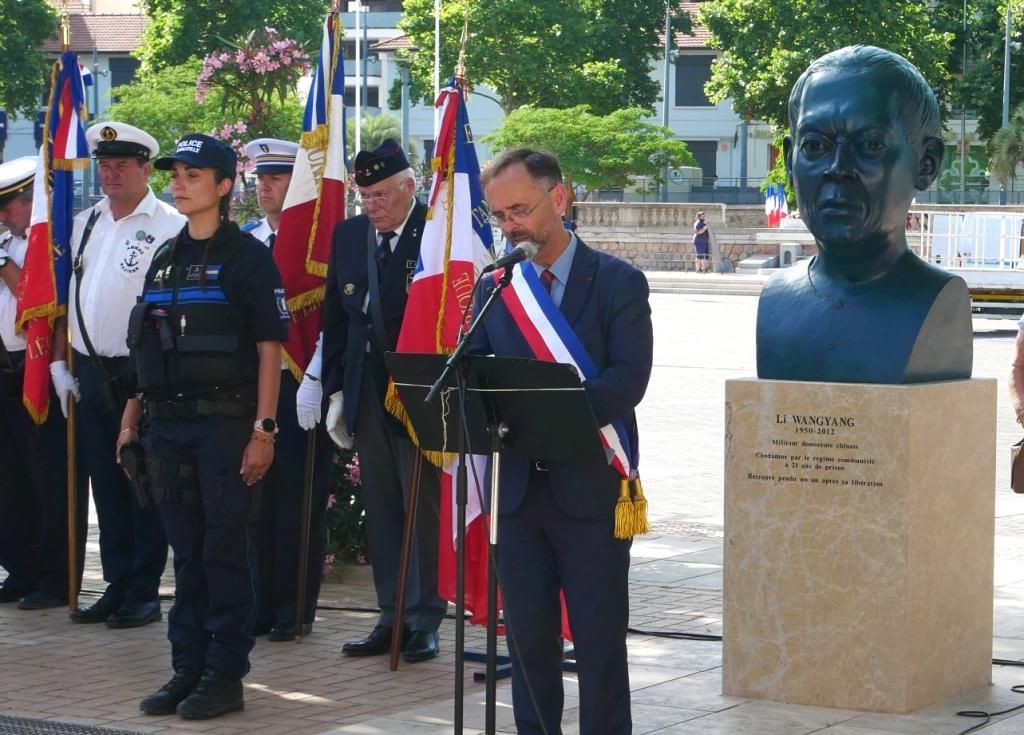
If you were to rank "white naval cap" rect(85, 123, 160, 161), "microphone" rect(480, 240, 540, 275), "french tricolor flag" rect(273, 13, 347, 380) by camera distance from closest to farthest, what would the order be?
"microphone" rect(480, 240, 540, 275), "white naval cap" rect(85, 123, 160, 161), "french tricolor flag" rect(273, 13, 347, 380)

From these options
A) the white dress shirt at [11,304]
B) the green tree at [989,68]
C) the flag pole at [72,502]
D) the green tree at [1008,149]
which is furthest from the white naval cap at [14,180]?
the green tree at [989,68]

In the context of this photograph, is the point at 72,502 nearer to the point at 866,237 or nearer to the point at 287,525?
the point at 287,525

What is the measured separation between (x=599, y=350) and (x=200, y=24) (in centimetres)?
6396

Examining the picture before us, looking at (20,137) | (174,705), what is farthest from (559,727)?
(20,137)

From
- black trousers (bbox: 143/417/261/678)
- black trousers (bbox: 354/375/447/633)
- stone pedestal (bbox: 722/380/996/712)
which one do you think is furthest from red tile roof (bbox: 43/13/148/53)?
stone pedestal (bbox: 722/380/996/712)

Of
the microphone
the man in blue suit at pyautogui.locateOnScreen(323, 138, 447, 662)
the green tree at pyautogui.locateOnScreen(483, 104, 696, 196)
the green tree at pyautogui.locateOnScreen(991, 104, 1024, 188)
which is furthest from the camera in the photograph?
the green tree at pyautogui.locateOnScreen(991, 104, 1024, 188)

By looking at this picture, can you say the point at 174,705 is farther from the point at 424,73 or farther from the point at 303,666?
the point at 424,73

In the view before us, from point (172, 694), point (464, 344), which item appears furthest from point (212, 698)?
point (464, 344)

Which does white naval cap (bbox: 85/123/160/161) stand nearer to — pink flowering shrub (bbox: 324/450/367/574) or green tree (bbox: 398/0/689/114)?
pink flowering shrub (bbox: 324/450/367/574)

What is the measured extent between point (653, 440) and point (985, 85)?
5027 centimetres

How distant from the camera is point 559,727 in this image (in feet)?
17.9

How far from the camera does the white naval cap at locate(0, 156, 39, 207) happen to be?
358 inches

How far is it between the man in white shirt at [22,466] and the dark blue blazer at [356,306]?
77.5 inches

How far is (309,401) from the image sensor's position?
7.82 meters
